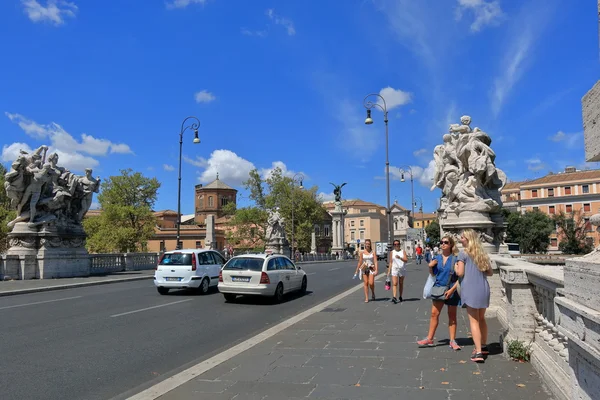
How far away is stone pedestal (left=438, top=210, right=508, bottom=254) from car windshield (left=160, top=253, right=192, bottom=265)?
8719mm

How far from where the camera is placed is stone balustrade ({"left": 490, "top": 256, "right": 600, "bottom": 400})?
2.79 m

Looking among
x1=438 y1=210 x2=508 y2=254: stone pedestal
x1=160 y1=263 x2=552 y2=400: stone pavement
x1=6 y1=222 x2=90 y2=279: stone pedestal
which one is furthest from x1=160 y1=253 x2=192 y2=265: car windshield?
x1=6 y1=222 x2=90 y2=279: stone pedestal

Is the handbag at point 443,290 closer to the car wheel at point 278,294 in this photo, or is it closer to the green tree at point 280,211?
the car wheel at point 278,294

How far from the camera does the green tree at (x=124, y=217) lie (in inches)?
2335

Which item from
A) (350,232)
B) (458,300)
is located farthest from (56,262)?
(350,232)

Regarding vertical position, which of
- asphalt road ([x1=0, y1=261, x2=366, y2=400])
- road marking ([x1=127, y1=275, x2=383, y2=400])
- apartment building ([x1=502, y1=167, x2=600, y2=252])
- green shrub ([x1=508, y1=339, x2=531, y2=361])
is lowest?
asphalt road ([x1=0, y1=261, x2=366, y2=400])

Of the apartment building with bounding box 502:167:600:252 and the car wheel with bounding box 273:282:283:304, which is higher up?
the apartment building with bounding box 502:167:600:252

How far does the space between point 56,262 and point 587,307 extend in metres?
25.3

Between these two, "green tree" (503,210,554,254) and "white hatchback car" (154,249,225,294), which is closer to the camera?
"white hatchback car" (154,249,225,294)

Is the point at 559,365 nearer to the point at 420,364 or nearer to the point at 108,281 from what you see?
the point at 420,364

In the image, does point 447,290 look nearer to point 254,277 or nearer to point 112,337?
point 112,337

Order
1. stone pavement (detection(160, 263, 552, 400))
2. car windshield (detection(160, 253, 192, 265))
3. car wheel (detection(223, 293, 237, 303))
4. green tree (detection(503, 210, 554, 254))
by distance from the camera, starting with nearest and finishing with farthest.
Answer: stone pavement (detection(160, 263, 552, 400)), car wheel (detection(223, 293, 237, 303)), car windshield (detection(160, 253, 192, 265)), green tree (detection(503, 210, 554, 254))

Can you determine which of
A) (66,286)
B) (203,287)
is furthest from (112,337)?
(66,286)

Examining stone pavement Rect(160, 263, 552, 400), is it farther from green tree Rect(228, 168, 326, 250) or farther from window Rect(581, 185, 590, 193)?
window Rect(581, 185, 590, 193)
